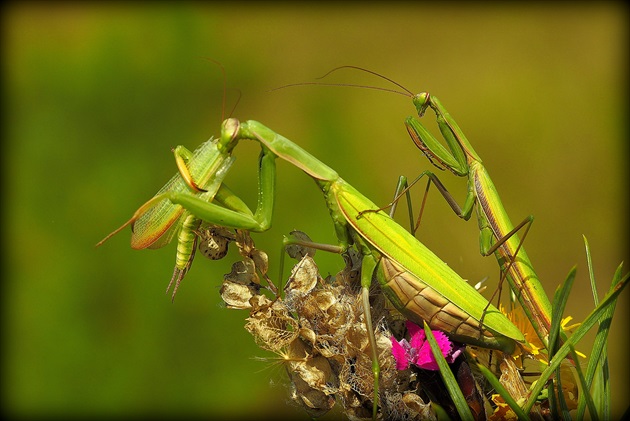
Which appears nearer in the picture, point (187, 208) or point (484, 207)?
point (187, 208)

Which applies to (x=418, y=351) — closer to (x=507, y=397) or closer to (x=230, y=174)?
(x=507, y=397)

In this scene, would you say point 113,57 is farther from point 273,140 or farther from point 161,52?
point 273,140

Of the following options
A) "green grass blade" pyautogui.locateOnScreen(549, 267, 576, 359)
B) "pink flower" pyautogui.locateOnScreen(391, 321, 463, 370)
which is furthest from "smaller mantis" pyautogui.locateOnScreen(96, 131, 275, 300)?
"green grass blade" pyautogui.locateOnScreen(549, 267, 576, 359)

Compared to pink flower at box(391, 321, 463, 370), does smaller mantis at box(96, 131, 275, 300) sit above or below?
above

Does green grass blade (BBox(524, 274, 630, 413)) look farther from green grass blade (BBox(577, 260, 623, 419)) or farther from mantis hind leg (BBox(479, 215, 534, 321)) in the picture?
mantis hind leg (BBox(479, 215, 534, 321))

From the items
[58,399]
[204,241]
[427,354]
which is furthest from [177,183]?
[58,399]

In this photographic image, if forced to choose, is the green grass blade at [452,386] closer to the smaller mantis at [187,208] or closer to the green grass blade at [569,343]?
the green grass blade at [569,343]

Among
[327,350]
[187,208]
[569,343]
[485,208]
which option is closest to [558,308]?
[569,343]
